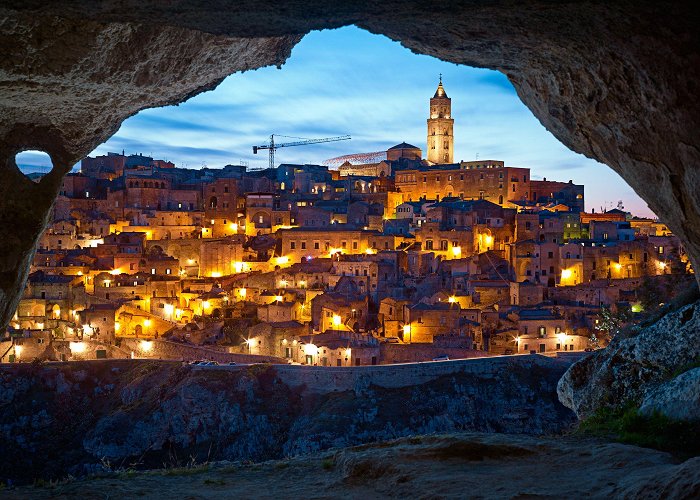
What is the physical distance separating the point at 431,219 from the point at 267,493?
41.5 metres

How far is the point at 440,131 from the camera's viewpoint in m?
82.7

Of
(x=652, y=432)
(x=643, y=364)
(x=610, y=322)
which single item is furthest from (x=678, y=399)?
(x=610, y=322)

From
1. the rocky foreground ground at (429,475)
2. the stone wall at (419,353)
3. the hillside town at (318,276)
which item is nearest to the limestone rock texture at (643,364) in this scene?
the rocky foreground ground at (429,475)

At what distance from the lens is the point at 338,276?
3859 cm

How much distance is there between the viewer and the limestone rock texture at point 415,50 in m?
3.14

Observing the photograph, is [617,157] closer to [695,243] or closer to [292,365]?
[695,243]

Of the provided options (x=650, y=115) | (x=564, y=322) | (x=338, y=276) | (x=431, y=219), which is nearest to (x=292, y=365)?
(x=338, y=276)

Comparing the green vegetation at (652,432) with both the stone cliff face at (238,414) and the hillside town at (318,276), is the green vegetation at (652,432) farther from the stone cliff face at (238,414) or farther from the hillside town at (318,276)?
the hillside town at (318,276)

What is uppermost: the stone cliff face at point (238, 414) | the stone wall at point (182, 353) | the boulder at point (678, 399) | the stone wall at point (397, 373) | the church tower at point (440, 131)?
the church tower at point (440, 131)

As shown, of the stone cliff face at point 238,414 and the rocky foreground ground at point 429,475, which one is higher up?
the rocky foreground ground at point 429,475

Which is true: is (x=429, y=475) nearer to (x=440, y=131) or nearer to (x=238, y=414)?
(x=238, y=414)

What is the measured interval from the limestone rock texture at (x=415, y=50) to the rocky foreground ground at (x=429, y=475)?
229cm

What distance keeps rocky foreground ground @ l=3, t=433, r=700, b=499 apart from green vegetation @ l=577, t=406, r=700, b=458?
0.38m

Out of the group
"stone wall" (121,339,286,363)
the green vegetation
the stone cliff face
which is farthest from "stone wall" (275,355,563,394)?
the green vegetation
